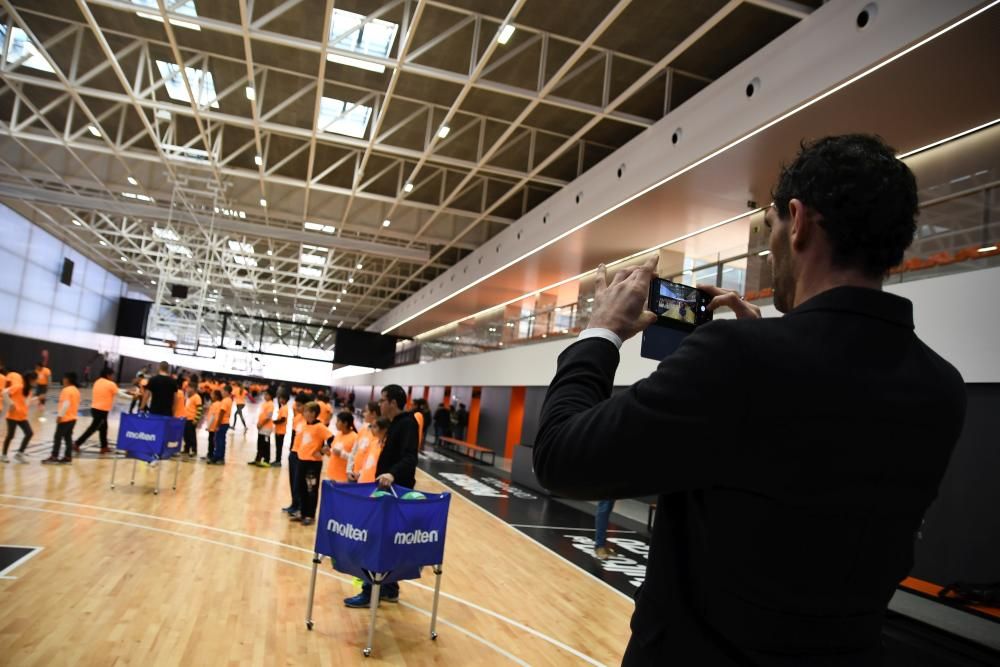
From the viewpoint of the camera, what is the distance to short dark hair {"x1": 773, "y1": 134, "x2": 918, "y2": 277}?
974 mm

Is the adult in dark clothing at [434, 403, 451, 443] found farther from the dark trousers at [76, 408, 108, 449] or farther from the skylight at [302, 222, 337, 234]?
the dark trousers at [76, 408, 108, 449]

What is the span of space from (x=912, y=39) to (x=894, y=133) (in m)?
2.33

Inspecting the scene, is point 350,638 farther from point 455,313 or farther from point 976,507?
point 455,313

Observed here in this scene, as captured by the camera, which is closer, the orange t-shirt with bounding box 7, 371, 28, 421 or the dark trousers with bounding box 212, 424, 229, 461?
the orange t-shirt with bounding box 7, 371, 28, 421

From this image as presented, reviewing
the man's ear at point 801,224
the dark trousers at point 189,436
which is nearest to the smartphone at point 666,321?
the man's ear at point 801,224

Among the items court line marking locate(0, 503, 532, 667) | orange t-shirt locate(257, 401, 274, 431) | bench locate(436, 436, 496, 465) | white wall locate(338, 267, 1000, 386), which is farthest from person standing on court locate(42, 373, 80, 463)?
bench locate(436, 436, 496, 465)

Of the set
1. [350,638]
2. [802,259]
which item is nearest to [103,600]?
[350,638]

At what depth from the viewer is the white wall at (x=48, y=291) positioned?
86.2 ft

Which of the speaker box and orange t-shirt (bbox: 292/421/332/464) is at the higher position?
the speaker box

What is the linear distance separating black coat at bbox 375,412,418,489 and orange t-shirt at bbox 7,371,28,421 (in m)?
9.04

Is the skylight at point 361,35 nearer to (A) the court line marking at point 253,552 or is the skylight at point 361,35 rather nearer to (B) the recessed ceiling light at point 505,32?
(B) the recessed ceiling light at point 505,32

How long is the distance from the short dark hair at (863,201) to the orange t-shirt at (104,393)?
14.4 metres

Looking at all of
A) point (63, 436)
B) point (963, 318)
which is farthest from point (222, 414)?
point (963, 318)

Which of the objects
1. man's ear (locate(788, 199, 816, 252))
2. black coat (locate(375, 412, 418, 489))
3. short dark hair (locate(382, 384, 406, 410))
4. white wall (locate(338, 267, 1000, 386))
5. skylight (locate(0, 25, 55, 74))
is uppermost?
skylight (locate(0, 25, 55, 74))
